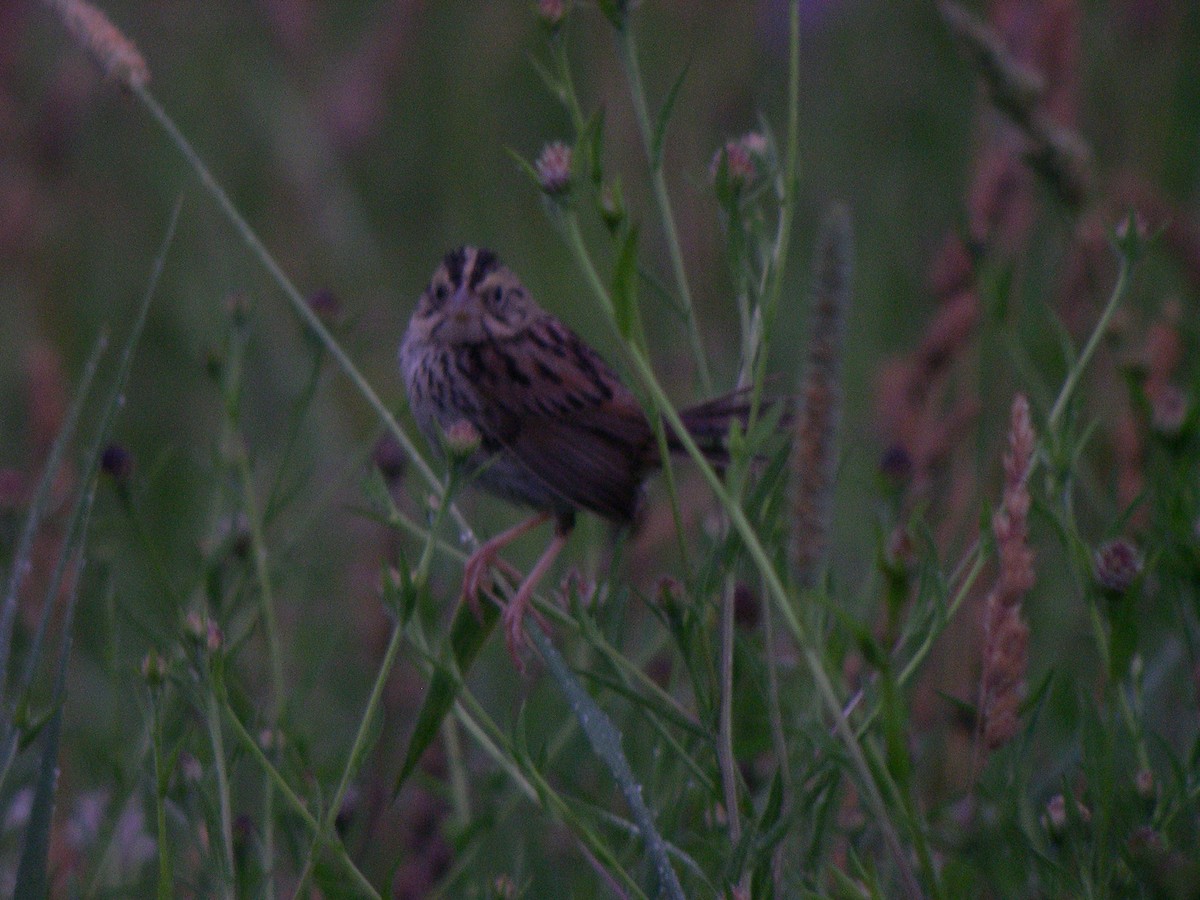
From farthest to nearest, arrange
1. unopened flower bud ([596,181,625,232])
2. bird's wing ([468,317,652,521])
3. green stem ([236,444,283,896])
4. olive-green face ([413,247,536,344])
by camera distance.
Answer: olive-green face ([413,247,536,344])
bird's wing ([468,317,652,521])
green stem ([236,444,283,896])
unopened flower bud ([596,181,625,232])

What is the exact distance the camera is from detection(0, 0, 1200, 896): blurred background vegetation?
12.3 ft

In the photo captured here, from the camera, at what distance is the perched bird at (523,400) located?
298 centimetres

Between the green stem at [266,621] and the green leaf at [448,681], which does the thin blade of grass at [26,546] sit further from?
the green leaf at [448,681]

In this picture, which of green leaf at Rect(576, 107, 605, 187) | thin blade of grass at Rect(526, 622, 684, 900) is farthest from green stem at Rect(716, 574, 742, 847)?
green leaf at Rect(576, 107, 605, 187)

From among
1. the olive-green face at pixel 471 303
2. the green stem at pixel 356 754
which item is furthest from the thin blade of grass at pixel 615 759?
the olive-green face at pixel 471 303

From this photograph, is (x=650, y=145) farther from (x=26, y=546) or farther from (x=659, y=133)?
(x=26, y=546)

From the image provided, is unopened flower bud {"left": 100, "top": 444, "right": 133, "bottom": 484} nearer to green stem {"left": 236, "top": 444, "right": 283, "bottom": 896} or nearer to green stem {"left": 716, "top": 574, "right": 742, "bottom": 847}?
green stem {"left": 236, "top": 444, "right": 283, "bottom": 896}

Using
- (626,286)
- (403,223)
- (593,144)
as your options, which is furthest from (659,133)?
(403,223)

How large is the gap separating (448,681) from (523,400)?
134 centimetres

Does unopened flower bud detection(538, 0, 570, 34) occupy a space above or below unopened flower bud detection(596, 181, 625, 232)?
above

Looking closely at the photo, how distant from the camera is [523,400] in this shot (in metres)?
3.11

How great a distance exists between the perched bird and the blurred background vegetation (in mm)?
251

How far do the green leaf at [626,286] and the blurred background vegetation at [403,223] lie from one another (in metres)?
1.40

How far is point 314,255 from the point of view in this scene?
543cm
